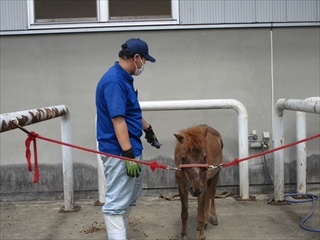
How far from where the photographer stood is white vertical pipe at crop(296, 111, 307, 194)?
241 inches

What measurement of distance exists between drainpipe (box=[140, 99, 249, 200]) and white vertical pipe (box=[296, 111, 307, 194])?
0.79 metres

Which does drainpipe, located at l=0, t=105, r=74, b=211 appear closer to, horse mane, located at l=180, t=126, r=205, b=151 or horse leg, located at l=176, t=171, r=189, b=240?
horse mane, located at l=180, t=126, r=205, b=151

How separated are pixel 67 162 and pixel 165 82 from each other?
6.52 ft

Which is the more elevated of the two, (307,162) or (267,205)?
(307,162)

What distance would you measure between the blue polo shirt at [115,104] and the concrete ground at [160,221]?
1.67 m

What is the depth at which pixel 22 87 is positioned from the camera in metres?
6.55

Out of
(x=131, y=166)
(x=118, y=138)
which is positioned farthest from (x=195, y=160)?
(x=118, y=138)

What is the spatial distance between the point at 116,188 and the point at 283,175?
327 centimetres

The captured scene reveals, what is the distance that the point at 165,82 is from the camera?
6.56 metres

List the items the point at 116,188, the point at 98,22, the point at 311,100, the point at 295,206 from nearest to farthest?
the point at 116,188 < the point at 311,100 < the point at 295,206 < the point at 98,22

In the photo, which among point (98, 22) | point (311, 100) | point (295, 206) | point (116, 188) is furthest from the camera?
point (98, 22)

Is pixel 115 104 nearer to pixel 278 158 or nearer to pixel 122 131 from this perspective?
pixel 122 131

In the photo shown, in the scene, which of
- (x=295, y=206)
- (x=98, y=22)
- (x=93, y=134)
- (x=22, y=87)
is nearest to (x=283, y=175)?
(x=295, y=206)

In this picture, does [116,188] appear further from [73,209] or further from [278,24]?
[278,24]
